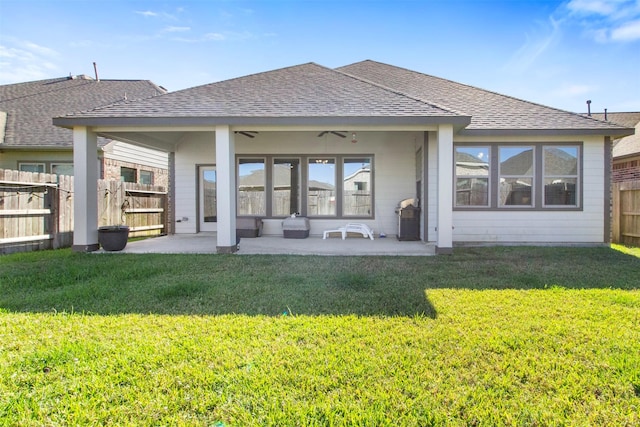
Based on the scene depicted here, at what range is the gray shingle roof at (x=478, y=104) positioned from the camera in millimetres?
7949

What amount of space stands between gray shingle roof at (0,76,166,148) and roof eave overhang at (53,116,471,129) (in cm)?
552

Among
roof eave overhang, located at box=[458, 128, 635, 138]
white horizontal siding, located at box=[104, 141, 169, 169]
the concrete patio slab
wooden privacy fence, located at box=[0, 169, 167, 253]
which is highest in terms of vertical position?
white horizontal siding, located at box=[104, 141, 169, 169]

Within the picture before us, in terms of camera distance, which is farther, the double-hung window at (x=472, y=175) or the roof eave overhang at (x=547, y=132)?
the double-hung window at (x=472, y=175)

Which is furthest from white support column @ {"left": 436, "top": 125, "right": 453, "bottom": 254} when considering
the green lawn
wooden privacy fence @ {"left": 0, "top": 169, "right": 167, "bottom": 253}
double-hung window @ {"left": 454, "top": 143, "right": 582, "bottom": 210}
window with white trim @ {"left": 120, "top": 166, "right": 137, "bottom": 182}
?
window with white trim @ {"left": 120, "top": 166, "right": 137, "bottom": 182}

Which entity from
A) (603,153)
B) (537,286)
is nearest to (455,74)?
(603,153)

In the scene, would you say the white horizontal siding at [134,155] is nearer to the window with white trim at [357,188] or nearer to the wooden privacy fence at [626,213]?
the window with white trim at [357,188]

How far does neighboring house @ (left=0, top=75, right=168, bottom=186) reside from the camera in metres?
11.6

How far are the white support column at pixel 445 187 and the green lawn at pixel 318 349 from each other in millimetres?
1892

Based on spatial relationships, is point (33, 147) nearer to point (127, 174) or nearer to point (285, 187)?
point (127, 174)

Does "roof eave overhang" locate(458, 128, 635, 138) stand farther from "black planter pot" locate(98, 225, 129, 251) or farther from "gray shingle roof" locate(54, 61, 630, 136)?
"black planter pot" locate(98, 225, 129, 251)

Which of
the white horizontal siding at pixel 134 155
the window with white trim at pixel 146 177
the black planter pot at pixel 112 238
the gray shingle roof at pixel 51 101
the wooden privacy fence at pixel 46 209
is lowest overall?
the black planter pot at pixel 112 238

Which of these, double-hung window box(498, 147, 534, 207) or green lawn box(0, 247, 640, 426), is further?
A: double-hung window box(498, 147, 534, 207)

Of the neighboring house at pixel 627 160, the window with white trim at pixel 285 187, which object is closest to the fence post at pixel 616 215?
the neighboring house at pixel 627 160

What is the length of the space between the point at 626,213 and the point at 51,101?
20.1 metres
